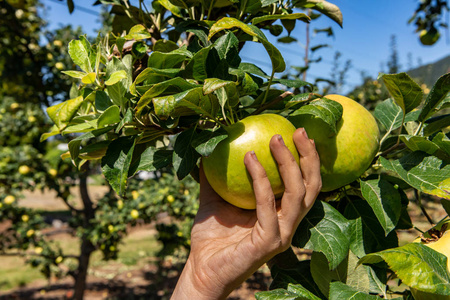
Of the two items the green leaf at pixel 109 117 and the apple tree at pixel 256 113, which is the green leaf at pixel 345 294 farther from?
the green leaf at pixel 109 117

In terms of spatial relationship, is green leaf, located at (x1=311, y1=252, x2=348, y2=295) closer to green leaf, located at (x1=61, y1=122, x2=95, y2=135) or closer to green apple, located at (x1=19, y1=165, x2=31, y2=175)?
green leaf, located at (x1=61, y1=122, x2=95, y2=135)

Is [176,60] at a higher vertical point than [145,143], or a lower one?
higher

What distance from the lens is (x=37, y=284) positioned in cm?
467

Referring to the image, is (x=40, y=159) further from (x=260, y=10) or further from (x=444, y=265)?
(x=444, y=265)

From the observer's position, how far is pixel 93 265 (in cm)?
545

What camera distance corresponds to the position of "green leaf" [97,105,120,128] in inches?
24.6

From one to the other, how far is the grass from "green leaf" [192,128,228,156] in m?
4.22

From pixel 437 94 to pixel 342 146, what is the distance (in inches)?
8.0

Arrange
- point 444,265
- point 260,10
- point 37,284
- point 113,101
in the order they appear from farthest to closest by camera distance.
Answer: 1. point 37,284
2. point 260,10
3. point 113,101
4. point 444,265

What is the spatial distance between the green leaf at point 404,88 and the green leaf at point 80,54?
0.61m

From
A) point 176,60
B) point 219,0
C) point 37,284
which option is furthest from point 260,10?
point 37,284

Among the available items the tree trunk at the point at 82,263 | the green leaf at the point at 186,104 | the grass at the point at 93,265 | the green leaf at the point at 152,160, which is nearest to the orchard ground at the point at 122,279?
the grass at the point at 93,265

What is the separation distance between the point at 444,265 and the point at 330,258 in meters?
0.19

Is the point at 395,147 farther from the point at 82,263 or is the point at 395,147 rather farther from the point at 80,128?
the point at 82,263
